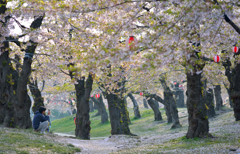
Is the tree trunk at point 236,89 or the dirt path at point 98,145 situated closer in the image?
the dirt path at point 98,145

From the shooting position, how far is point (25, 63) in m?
17.5

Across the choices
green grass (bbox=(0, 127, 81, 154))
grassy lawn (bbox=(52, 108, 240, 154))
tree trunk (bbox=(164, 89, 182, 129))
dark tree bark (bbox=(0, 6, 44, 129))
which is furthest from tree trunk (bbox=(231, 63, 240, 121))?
dark tree bark (bbox=(0, 6, 44, 129))

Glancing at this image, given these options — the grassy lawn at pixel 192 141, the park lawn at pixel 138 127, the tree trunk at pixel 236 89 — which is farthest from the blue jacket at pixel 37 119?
the park lawn at pixel 138 127

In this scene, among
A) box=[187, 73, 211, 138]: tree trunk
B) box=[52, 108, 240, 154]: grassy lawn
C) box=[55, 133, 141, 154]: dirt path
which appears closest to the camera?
box=[52, 108, 240, 154]: grassy lawn

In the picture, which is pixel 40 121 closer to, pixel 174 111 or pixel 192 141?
pixel 192 141

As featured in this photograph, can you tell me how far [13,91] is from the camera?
17703 millimetres

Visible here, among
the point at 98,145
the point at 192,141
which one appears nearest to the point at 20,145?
the point at 98,145

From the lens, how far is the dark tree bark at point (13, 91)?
53.9 ft

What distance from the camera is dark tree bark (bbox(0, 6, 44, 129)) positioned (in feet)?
53.9

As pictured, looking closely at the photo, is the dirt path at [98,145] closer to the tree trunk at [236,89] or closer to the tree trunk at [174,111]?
the tree trunk at [236,89]

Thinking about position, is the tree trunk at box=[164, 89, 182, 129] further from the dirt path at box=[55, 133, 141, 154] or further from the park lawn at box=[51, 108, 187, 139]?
the dirt path at box=[55, 133, 141, 154]

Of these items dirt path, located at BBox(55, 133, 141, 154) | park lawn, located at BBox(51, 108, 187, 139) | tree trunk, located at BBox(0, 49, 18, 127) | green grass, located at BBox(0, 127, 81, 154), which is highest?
tree trunk, located at BBox(0, 49, 18, 127)

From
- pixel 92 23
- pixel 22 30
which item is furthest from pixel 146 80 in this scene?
pixel 22 30

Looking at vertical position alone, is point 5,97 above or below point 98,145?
above
